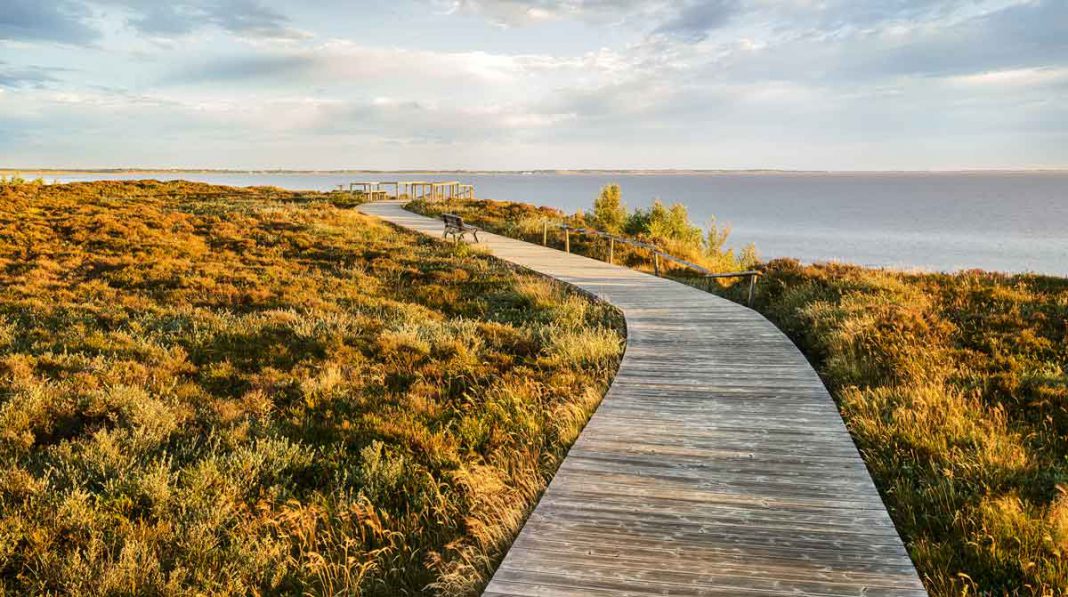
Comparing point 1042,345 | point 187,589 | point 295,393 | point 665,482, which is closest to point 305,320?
point 295,393

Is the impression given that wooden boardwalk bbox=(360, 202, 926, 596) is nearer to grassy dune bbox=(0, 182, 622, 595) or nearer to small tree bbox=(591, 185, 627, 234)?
grassy dune bbox=(0, 182, 622, 595)

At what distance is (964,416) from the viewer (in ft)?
18.9

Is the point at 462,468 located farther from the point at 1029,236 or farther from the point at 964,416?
the point at 1029,236

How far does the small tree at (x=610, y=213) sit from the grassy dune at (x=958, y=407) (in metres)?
16.2

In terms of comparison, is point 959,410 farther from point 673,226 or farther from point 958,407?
point 673,226

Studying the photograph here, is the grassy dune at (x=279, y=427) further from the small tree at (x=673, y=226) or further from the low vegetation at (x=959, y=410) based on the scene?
the small tree at (x=673, y=226)

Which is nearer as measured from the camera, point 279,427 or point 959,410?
point 959,410

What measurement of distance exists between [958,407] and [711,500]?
136 inches

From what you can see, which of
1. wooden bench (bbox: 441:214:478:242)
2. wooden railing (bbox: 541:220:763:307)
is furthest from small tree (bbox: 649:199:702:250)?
wooden bench (bbox: 441:214:478:242)

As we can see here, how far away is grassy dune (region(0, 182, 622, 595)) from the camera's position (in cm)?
395

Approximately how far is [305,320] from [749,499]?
26.3 feet

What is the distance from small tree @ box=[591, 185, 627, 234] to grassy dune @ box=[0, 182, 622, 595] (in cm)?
1588

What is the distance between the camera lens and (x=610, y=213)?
28.8 metres

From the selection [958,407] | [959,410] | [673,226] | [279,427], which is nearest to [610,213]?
[673,226]
